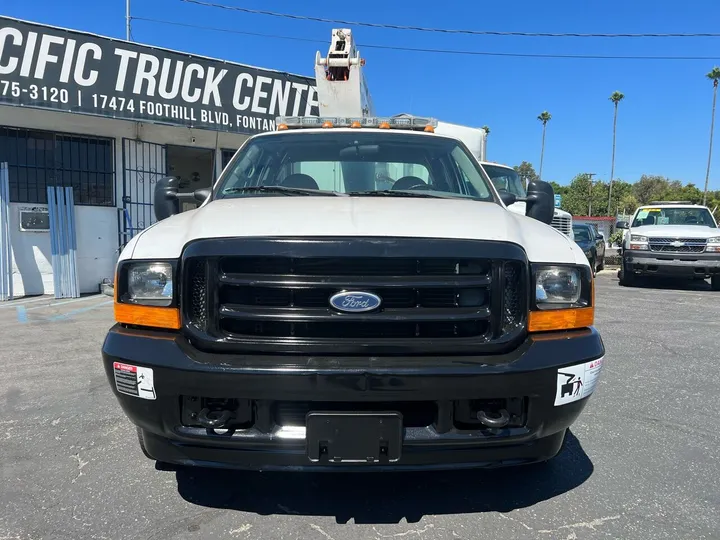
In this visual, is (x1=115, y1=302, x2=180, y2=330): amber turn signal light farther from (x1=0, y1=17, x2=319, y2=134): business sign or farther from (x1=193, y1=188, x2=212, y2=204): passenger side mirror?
(x1=0, y1=17, x2=319, y2=134): business sign

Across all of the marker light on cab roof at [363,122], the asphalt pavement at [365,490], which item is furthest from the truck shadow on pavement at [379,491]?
the marker light on cab roof at [363,122]

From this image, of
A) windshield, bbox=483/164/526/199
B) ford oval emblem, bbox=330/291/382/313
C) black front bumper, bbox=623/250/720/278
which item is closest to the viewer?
ford oval emblem, bbox=330/291/382/313

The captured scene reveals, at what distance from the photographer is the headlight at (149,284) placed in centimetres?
240

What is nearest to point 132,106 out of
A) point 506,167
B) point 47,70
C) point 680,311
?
point 47,70

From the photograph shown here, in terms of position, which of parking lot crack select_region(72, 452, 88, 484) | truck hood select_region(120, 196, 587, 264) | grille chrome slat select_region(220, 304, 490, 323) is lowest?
parking lot crack select_region(72, 452, 88, 484)

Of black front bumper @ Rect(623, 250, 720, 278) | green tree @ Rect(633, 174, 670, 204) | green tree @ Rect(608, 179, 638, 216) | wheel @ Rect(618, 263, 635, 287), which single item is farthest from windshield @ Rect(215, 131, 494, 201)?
green tree @ Rect(633, 174, 670, 204)

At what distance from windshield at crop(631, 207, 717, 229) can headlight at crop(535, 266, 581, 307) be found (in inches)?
456

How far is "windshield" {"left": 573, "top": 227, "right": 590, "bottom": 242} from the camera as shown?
15.4m

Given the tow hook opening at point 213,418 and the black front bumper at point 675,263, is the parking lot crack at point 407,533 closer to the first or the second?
the tow hook opening at point 213,418

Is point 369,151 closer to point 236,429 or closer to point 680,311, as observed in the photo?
point 236,429

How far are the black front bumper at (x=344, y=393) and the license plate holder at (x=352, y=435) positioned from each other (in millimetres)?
53

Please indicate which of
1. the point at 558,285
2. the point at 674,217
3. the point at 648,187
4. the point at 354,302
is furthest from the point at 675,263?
the point at 648,187

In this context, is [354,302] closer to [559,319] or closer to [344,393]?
[344,393]

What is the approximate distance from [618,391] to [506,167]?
7.14 metres
